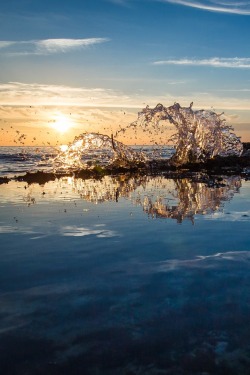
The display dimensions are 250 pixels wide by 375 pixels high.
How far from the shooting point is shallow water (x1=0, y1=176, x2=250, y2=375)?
174 inches

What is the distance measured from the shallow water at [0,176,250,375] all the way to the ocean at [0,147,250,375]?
0.02 meters

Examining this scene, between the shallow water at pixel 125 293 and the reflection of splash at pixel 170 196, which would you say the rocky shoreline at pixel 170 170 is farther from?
the shallow water at pixel 125 293

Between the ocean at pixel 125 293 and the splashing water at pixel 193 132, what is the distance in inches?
764

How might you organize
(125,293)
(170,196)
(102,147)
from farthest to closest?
(102,147) → (170,196) → (125,293)

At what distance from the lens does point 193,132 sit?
105 feet

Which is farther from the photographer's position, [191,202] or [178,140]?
[178,140]

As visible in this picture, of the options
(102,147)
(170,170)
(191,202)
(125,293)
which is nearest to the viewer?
(125,293)

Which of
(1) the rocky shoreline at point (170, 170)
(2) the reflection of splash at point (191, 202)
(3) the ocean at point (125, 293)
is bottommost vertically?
(3) the ocean at point (125, 293)

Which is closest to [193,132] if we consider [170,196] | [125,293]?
[170,196]

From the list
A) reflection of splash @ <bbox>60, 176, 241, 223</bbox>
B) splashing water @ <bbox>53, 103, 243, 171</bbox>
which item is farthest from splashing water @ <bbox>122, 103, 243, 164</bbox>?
reflection of splash @ <bbox>60, 176, 241, 223</bbox>

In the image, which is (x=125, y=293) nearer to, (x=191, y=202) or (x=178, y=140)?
(x=191, y=202)

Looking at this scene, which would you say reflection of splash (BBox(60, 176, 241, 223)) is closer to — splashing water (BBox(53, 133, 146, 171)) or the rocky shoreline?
the rocky shoreline

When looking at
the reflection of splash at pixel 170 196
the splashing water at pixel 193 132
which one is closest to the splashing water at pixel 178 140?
the splashing water at pixel 193 132

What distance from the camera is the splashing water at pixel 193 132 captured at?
3094cm
